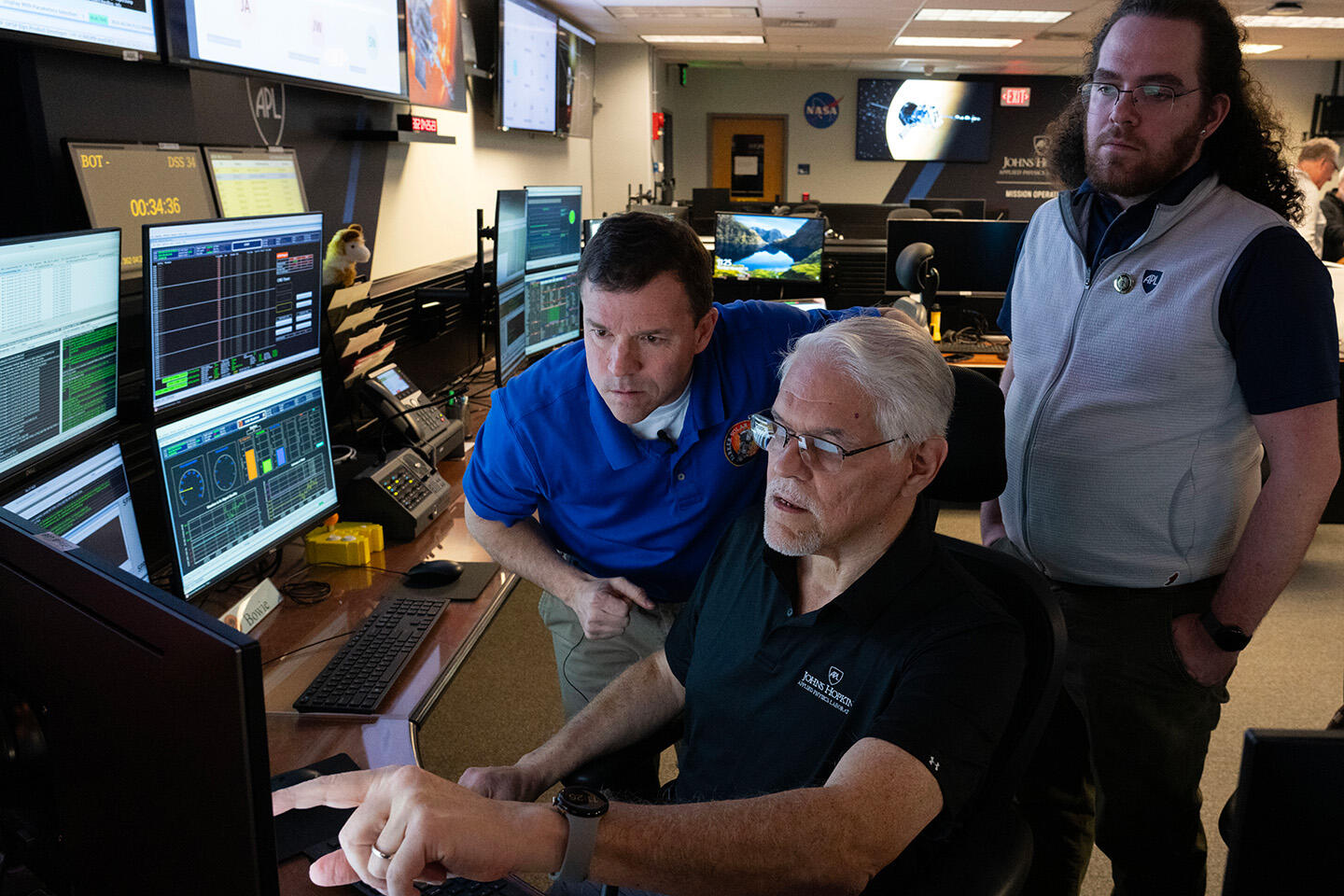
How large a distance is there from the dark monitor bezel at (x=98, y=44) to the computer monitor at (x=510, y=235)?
3.27 feet

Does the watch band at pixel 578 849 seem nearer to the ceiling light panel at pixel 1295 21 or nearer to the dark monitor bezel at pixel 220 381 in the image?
the dark monitor bezel at pixel 220 381

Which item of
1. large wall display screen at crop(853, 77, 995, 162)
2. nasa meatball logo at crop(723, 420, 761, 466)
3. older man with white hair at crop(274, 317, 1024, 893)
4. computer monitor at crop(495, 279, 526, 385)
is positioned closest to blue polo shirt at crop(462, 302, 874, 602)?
nasa meatball logo at crop(723, 420, 761, 466)

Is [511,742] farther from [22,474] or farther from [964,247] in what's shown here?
[964,247]

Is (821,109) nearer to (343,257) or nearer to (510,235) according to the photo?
(510,235)

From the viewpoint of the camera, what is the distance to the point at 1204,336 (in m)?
1.51

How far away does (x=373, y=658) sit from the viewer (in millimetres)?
1714

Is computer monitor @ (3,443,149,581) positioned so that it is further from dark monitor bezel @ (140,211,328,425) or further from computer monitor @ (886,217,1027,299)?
computer monitor @ (886,217,1027,299)

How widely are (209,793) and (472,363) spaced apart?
3962 millimetres

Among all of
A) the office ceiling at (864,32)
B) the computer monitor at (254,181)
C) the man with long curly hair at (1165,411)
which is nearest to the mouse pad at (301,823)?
the man with long curly hair at (1165,411)

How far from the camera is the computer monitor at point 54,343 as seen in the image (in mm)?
1301

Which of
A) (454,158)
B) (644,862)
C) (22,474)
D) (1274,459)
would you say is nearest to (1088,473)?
(1274,459)

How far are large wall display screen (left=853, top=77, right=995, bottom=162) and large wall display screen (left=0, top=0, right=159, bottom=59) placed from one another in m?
11.9

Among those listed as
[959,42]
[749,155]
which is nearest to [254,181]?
[959,42]

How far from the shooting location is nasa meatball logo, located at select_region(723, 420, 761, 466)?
5.54ft
